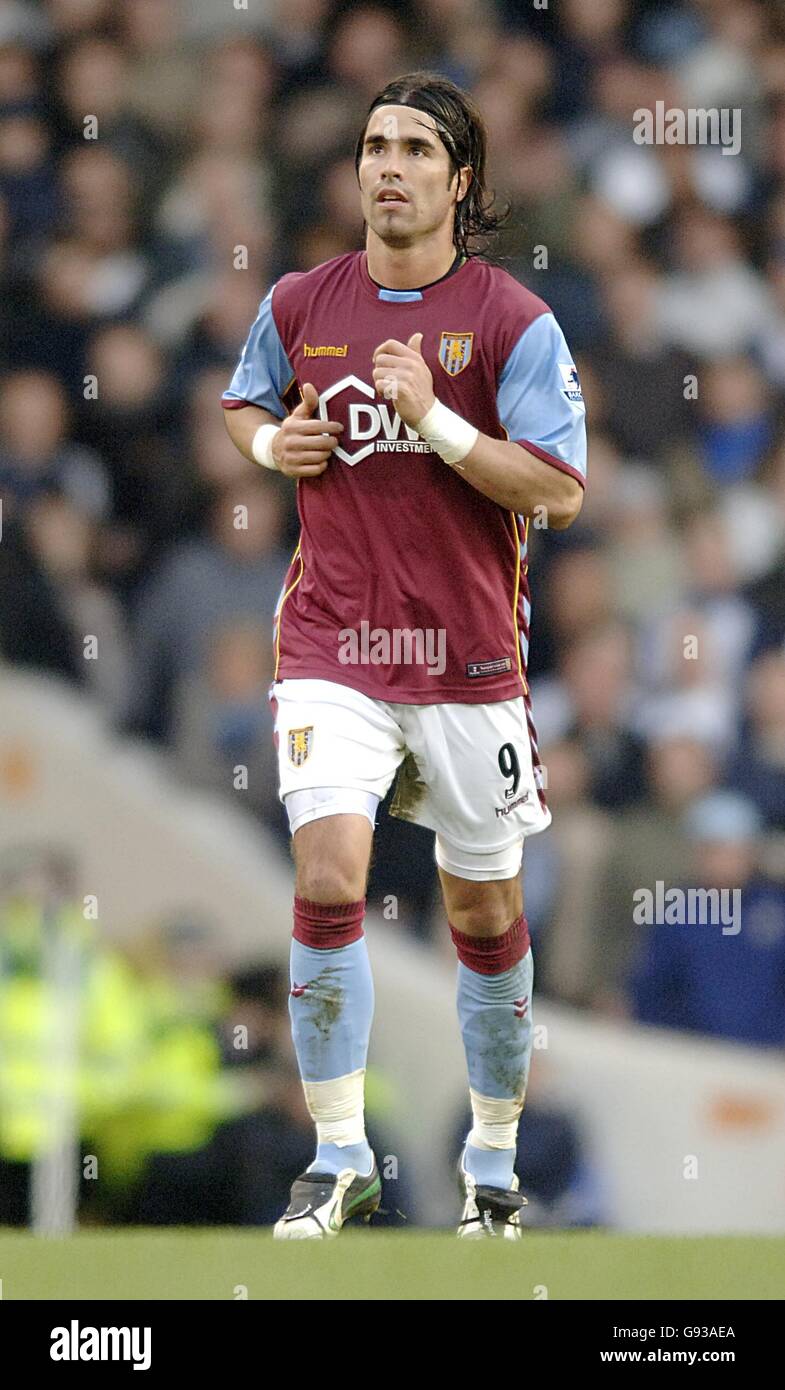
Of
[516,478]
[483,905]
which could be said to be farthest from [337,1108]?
[516,478]

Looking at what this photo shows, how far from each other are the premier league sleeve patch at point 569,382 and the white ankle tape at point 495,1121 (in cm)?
165

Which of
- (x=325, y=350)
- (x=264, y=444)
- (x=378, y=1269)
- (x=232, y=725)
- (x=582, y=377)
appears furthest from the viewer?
(x=582, y=377)

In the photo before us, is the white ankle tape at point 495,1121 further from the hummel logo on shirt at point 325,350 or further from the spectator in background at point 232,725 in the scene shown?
the spectator in background at point 232,725

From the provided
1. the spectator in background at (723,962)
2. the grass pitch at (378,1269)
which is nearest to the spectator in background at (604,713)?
the spectator in background at (723,962)

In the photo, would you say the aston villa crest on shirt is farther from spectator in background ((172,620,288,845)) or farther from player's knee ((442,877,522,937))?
spectator in background ((172,620,288,845))

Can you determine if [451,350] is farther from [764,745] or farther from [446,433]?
[764,745]

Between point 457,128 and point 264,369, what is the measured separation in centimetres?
70

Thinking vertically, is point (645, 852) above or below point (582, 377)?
below

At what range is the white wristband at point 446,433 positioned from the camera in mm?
4379

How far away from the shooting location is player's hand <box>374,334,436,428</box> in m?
4.37

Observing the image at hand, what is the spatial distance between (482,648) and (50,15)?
17.8ft

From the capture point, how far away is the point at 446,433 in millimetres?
4387

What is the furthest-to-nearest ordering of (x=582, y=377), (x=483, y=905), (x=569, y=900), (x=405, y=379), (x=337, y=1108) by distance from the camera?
1. (x=582, y=377)
2. (x=569, y=900)
3. (x=483, y=905)
4. (x=337, y=1108)
5. (x=405, y=379)

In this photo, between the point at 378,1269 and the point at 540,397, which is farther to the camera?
the point at 540,397
